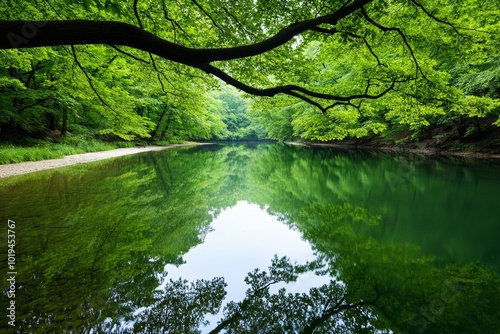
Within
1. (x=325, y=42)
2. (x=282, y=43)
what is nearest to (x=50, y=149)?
(x=325, y=42)

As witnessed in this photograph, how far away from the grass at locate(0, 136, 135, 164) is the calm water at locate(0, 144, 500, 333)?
4809 millimetres

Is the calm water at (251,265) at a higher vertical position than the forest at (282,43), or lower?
lower

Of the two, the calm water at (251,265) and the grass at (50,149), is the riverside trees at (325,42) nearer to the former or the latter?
the calm water at (251,265)

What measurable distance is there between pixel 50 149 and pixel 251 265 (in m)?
15.3

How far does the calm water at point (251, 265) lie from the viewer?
2.54 m

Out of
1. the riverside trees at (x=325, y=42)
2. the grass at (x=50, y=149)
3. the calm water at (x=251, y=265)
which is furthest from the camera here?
the grass at (x=50, y=149)

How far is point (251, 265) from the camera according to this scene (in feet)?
12.3

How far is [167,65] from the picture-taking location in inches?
291

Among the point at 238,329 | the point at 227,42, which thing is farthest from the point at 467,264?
the point at 227,42

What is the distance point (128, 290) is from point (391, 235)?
14.2 ft

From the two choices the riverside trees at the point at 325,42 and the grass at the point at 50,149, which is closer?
the riverside trees at the point at 325,42

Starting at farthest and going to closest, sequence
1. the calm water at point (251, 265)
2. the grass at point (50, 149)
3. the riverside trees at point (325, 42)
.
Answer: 1. the grass at point (50, 149)
2. the riverside trees at point (325, 42)
3. the calm water at point (251, 265)

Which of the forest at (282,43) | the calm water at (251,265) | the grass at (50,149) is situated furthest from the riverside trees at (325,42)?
the grass at (50,149)

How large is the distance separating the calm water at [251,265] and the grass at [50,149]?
4809mm
